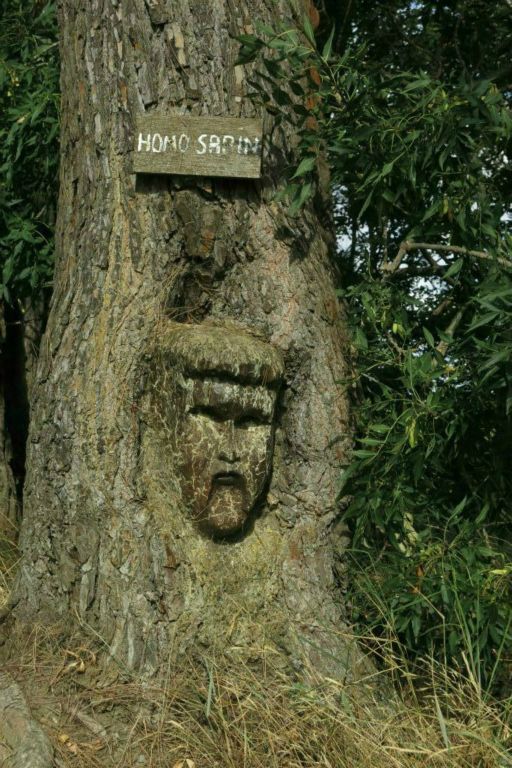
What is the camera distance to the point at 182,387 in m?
3.57

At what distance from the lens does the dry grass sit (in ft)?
9.42

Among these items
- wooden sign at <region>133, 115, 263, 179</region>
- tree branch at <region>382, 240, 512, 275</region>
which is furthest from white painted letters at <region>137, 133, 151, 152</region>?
tree branch at <region>382, 240, 512, 275</region>

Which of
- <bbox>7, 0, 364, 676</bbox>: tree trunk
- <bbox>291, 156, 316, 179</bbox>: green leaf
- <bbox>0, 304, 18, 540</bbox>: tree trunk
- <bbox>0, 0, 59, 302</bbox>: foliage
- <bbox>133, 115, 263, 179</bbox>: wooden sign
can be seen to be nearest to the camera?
<bbox>291, 156, 316, 179</bbox>: green leaf

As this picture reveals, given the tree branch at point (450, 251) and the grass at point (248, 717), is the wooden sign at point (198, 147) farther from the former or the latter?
the grass at point (248, 717)

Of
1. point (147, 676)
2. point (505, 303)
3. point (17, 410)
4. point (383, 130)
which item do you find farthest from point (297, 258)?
point (17, 410)

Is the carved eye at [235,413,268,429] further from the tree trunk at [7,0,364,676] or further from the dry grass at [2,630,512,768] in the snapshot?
the dry grass at [2,630,512,768]

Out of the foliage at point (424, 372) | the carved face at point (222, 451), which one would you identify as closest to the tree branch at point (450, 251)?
the foliage at point (424, 372)

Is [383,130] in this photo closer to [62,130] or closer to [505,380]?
[505,380]

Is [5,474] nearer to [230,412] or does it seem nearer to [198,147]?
[230,412]

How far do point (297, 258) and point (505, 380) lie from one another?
1.05 m

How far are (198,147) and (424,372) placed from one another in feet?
4.02

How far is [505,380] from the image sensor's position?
3145mm

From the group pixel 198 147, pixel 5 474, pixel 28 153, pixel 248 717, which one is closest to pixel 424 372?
pixel 198 147

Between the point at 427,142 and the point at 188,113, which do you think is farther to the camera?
the point at 188,113
